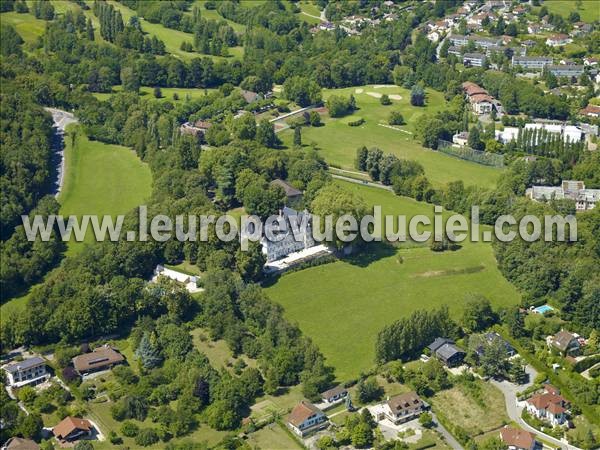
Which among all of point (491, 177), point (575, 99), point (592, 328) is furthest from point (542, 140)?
point (592, 328)

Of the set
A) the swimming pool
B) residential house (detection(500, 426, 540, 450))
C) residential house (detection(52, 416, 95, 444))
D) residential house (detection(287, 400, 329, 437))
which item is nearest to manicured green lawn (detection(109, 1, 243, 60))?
the swimming pool

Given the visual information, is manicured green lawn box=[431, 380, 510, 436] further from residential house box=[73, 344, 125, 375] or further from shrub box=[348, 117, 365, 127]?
shrub box=[348, 117, 365, 127]

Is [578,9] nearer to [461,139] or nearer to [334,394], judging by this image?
[461,139]

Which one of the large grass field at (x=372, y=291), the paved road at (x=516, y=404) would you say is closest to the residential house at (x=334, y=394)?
the large grass field at (x=372, y=291)

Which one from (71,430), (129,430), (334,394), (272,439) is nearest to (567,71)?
(334,394)

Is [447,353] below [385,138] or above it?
above

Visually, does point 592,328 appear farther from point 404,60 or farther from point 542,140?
point 404,60
